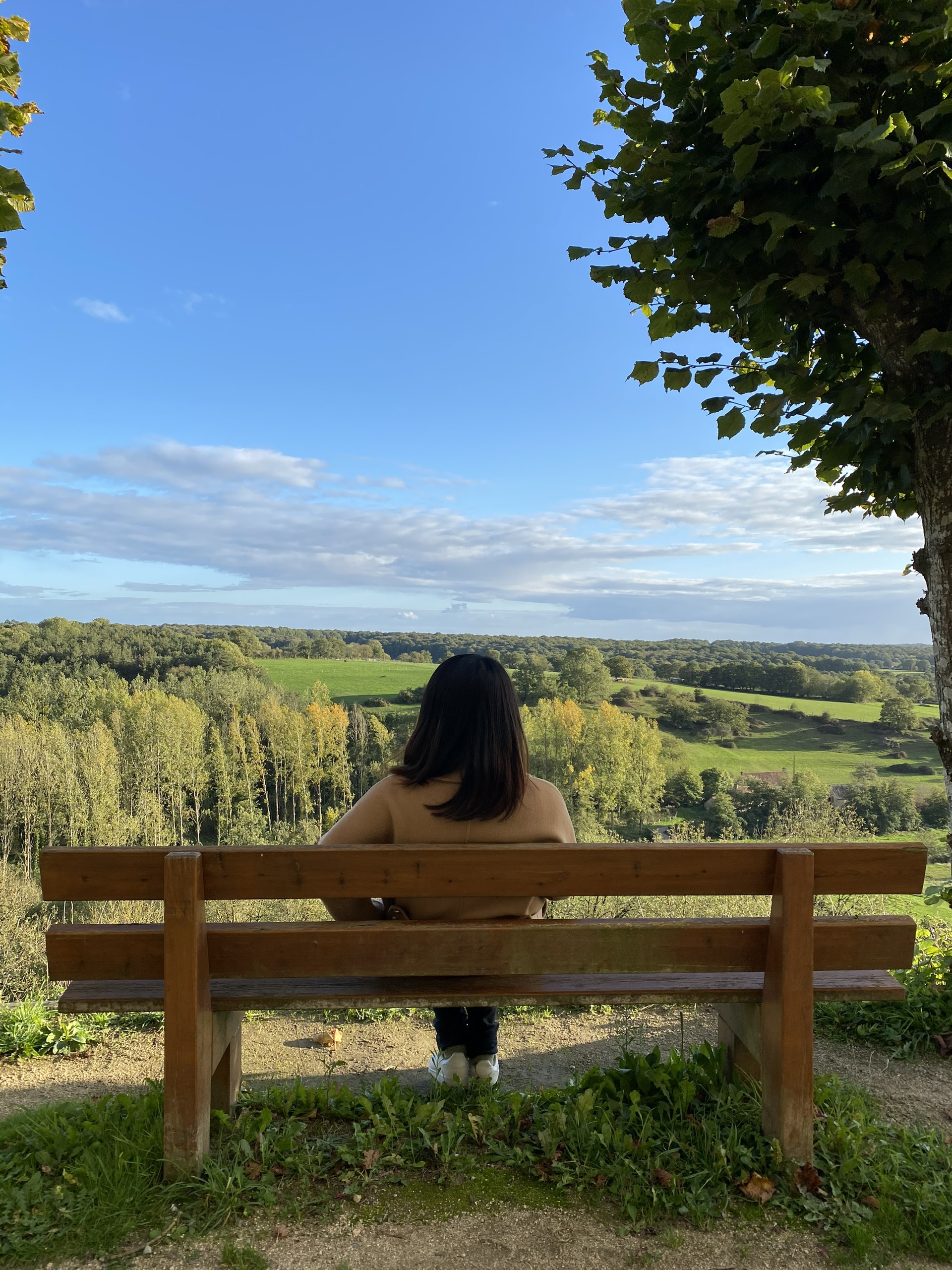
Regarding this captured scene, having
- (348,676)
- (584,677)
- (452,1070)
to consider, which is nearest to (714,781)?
(584,677)

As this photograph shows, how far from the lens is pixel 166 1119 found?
2.59 meters

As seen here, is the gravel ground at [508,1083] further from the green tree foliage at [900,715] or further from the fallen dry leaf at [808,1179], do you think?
the green tree foliage at [900,715]

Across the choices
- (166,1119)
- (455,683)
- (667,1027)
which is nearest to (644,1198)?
(166,1119)

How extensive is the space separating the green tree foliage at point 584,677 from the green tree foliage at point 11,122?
6198 cm

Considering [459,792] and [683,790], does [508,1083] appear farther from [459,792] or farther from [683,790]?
[683,790]

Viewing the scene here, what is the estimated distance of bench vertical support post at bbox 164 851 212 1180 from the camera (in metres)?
2.49

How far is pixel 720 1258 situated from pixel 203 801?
206 feet

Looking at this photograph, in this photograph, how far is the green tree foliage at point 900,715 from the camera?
70.2 meters

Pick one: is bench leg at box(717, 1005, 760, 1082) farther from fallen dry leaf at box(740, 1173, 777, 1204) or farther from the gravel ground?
the gravel ground

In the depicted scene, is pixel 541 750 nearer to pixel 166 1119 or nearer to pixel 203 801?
pixel 203 801

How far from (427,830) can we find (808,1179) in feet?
5.58

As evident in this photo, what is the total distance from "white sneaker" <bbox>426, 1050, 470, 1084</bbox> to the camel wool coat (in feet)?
2.45

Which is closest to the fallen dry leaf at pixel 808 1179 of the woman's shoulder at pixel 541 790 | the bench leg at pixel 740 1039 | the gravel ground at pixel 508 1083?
the gravel ground at pixel 508 1083

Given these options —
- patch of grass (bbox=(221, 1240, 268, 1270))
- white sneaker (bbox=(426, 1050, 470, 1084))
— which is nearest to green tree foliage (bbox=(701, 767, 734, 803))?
white sneaker (bbox=(426, 1050, 470, 1084))
